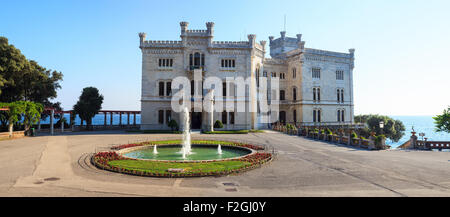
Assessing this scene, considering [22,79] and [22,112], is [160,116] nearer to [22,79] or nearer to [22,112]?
[22,112]

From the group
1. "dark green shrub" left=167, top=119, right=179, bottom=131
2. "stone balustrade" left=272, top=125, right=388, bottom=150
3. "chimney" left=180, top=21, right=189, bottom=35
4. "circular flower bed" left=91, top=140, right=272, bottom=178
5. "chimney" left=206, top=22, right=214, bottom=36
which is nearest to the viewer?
"circular flower bed" left=91, top=140, right=272, bottom=178

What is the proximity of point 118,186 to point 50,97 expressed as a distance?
1557 inches

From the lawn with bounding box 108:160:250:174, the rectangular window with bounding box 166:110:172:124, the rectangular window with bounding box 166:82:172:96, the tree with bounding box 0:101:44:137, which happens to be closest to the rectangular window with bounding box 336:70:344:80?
the rectangular window with bounding box 166:82:172:96

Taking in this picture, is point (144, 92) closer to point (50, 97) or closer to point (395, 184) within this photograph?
point (50, 97)

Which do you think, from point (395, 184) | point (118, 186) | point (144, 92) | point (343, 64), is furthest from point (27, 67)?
point (343, 64)

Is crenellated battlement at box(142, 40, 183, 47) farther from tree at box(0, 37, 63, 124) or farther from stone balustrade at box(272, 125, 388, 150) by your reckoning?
stone balustrade at box(272, 125, 388, 150)

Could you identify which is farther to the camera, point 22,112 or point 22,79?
point 22,79

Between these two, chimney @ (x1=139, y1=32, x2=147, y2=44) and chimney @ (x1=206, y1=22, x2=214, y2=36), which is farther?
chimney @ (x1=139, y1=32, x2=147, y2=44)

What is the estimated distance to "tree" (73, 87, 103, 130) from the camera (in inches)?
1583

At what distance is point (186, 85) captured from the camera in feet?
132

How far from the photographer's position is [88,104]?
40.6 metres

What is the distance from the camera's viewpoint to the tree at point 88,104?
4022 centimetres

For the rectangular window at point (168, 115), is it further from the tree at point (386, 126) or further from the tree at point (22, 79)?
the tree at point (386, 126)

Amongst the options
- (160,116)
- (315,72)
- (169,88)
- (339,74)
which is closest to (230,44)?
(169,88)
